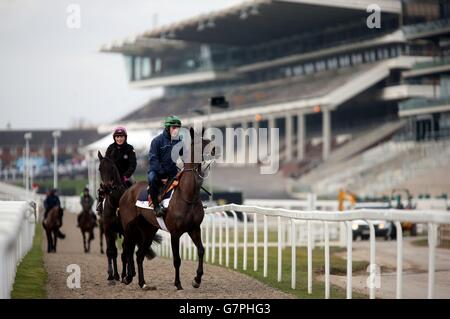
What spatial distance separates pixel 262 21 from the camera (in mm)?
72375

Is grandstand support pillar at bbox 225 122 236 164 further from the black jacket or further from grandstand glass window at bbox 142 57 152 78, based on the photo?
the black jacket

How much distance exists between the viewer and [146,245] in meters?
14.1

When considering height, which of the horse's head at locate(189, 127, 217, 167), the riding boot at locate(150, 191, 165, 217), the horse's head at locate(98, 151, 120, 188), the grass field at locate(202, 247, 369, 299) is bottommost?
the grass field at locate(202, 247, 369, 299)

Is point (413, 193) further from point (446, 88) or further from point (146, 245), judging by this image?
point (146, 245)

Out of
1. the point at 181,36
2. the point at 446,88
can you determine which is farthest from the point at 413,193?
the point at 181,36

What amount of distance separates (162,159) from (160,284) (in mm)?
1648

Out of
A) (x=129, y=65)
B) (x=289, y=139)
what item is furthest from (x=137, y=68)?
(x=289, y=139)

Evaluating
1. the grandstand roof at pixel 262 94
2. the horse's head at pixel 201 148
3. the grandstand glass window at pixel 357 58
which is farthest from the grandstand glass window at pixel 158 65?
the horse's head at pixel 201 148

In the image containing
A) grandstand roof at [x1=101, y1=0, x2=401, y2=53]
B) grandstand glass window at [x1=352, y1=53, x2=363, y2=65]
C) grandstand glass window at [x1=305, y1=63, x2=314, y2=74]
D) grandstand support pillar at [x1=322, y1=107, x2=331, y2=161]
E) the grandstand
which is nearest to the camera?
the grandstand

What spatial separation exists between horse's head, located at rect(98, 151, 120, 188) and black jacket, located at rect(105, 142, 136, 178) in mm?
231

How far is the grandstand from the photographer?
63938mm

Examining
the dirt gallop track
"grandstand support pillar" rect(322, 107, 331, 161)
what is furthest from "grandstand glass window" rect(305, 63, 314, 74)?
the dirt gallop track

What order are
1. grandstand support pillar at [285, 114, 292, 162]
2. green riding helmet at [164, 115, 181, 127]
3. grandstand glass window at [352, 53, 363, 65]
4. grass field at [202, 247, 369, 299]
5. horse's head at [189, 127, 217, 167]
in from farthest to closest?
1. grandstand glass window at [352, 53, 363, 65]
2. grandstand support pillar at [285, 114, 292, 162]
3. green riding helmet at [164, 115, 181, 127]
4. horse's head at [189, 127, 217, 167]
5. grass field at [202, 247, 369, 299]
